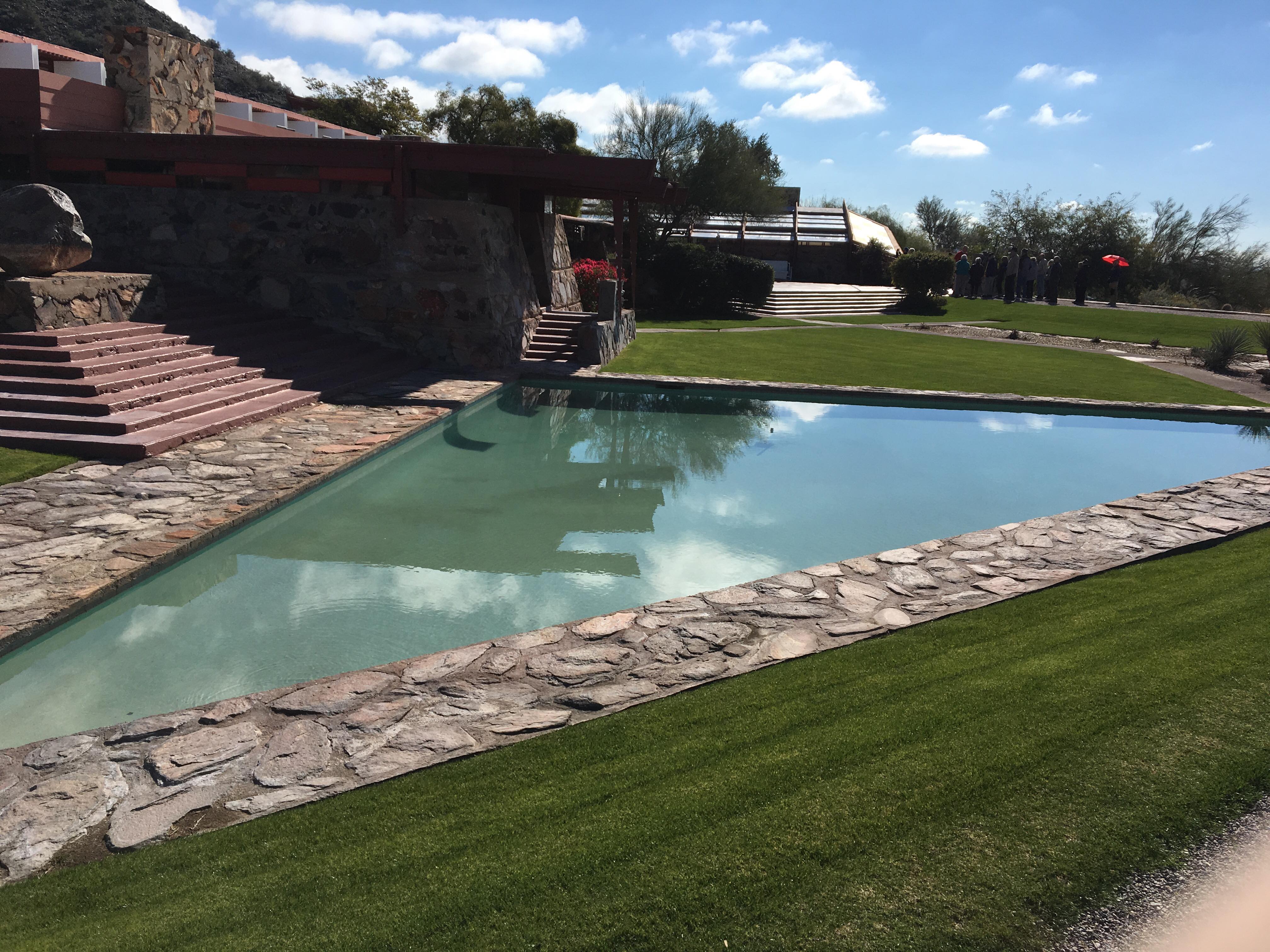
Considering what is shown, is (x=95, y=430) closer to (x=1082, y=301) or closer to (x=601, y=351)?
(x=601, y=351)

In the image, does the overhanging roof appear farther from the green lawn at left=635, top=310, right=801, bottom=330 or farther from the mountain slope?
the mountain slope

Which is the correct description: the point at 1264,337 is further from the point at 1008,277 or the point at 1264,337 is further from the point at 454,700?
the point at 454,700

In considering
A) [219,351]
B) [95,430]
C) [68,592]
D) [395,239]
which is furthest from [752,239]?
[68,592]

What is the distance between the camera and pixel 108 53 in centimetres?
1452

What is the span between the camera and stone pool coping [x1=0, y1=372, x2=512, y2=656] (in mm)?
5324

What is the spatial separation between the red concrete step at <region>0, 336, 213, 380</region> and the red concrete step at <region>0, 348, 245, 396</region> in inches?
2.1

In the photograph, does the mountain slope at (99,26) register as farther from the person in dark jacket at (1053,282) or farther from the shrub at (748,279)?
the person in dark jacket at (1053,282)

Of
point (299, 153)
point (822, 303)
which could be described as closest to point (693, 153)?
point (822, 303)

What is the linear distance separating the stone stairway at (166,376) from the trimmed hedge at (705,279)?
13671 mm

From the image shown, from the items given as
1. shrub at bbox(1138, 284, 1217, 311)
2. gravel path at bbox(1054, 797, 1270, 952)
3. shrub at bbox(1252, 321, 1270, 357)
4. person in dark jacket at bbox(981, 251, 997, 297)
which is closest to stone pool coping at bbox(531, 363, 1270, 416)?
shrub at bbox(1252, 321, 1270, 357)

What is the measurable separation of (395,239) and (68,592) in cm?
981

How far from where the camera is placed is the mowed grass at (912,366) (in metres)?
14.5

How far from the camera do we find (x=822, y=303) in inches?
1151

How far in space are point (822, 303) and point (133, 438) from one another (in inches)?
964
